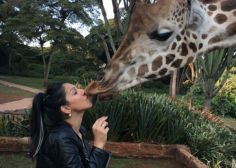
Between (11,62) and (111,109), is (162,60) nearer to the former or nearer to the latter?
(111,109)

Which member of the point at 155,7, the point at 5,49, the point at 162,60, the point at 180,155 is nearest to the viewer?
the point at 155,7

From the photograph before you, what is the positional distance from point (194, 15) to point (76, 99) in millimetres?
917

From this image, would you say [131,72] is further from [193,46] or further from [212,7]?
[212,7]

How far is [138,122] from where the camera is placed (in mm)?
8047

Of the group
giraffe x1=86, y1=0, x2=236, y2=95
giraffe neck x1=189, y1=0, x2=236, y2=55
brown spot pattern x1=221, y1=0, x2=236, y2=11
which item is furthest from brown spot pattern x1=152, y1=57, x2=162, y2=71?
brown spot pattern x1=221, y1=0, x2=236, y2=11

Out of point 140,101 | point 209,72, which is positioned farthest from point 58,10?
point 140,101

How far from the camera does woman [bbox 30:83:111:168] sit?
8.73 ft

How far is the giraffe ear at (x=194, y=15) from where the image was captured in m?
2.61

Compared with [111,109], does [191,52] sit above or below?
above

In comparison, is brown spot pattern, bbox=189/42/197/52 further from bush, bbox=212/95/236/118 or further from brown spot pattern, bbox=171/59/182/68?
bush, bbox=212/95/236/118

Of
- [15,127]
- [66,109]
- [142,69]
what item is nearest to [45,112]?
[66,109]

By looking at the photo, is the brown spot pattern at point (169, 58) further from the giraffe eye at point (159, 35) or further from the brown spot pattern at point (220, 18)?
the brown spot pattern at point (220, 18)

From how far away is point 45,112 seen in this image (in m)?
2.87

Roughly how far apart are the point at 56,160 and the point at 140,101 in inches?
226
